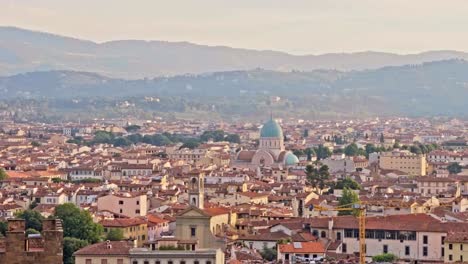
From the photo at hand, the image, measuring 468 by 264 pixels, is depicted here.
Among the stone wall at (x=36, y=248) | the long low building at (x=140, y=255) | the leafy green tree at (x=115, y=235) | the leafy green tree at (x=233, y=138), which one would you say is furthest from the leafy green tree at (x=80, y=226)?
the leafy green tree at (x=233, y=138)

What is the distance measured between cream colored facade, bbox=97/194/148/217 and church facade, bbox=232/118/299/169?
129 feet

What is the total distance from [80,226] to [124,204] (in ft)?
42.1

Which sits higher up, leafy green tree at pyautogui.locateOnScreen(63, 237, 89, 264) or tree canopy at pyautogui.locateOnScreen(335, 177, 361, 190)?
leafy green tree at pyautogui.locateOnScreen(63, 237, 89, 264)

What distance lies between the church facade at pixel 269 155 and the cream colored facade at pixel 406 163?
22.6 feet

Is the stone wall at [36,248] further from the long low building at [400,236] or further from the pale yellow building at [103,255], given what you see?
the long low building at [400,236]

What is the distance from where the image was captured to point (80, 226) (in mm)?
49969

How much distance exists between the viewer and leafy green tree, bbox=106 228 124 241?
165 ft

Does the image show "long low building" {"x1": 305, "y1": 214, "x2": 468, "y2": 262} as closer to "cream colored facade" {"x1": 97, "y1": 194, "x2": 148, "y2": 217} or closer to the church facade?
"cream colored facade" {"x1": 97, "y1": 194, "x2": 148, "y2": 217}

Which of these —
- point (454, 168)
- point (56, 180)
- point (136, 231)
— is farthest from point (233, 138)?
point (136, 231)

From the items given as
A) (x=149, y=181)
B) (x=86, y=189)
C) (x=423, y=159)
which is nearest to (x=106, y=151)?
(x=423, y=159)

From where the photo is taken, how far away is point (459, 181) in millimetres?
81812

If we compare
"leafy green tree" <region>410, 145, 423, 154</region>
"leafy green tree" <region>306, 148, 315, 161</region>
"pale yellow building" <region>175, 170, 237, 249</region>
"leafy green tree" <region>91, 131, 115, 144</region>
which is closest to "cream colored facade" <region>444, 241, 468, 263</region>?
"pale yellow building" <region>175, 170, 237, 249</region>

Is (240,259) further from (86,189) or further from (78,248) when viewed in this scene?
(86,189)

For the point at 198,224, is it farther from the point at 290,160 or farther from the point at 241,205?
the point at 290,160
